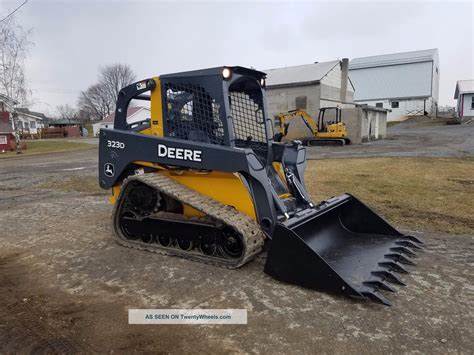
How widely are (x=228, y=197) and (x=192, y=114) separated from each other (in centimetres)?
111

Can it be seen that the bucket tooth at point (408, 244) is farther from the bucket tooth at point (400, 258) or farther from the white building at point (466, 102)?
the white building at point (466, 102)

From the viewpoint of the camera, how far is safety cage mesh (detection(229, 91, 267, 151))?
16.2 ft

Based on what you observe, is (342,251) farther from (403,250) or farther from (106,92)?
(106,92)

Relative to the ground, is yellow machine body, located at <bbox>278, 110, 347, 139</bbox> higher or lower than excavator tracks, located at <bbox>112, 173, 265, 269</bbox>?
higher

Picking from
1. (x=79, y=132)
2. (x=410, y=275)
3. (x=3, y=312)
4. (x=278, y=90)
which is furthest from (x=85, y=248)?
(x=79, y=132)

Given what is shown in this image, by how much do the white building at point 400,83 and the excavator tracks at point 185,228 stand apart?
49.1 metres

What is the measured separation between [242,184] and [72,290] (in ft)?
6.50

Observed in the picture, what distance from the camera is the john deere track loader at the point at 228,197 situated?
12.3 feet

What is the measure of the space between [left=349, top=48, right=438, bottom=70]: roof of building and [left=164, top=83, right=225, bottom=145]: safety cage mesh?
5177 centimetres

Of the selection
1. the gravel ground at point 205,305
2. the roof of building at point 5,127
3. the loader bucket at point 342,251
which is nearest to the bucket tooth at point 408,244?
the loader bucket at point 342,251

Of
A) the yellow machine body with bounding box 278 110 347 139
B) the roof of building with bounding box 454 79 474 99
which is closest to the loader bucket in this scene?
the yellow machine body with bounding box 278 110 347 139

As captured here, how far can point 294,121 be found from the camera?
28.0m

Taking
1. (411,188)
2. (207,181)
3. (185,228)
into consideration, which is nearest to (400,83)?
(411,188)

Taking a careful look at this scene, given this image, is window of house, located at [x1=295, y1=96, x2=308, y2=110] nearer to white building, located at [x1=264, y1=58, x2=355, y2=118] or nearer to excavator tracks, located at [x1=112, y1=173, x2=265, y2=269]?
white building, located at [x1=264, y1=58, x2=355, y2=118]
